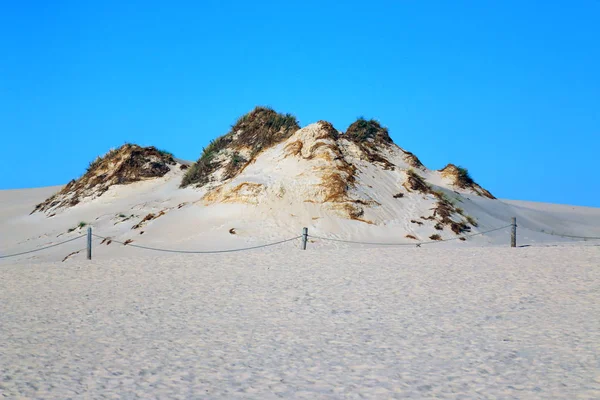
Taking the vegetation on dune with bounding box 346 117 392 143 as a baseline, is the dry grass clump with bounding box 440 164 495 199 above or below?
below

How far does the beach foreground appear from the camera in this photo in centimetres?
706

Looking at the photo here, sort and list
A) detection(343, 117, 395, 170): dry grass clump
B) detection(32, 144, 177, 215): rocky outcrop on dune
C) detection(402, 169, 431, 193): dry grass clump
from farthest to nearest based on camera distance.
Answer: detection(32, 144, 177, 215): rocky outcrop on dune
detection(343, 117, 395, 170): dry grass clump
detection(402, 169, 431, 193): dry grass clump

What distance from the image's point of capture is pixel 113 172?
37656 mm

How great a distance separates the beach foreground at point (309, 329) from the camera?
23.2 feet

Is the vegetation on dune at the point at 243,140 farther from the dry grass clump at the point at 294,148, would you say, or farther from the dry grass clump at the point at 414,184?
the dry grass clump at the point at 414,184

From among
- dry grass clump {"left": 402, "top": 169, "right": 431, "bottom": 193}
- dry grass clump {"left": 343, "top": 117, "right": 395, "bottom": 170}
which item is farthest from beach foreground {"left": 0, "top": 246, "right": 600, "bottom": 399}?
dry grass clump {"left": 343, "top": 117, "right": 395, "bottom": 170}

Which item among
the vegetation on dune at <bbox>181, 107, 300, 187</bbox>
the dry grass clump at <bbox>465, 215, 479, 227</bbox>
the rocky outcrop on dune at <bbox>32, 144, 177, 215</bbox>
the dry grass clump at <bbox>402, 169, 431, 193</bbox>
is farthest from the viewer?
the rocky outcrop on dune at <bbox>32, 144, 177, 215</bbox>

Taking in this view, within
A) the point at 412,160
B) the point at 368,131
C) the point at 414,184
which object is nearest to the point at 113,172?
the point at 368,131

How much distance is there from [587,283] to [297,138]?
703 inches

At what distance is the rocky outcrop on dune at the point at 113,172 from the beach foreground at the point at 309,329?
751 inches

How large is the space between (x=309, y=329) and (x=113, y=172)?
2983 centimetres

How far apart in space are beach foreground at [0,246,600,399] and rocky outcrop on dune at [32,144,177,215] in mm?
19066

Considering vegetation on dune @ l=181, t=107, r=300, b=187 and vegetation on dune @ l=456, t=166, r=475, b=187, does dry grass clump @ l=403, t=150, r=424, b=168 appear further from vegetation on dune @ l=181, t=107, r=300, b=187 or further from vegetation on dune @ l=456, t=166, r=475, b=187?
vegetation on dune @ l=181, t=107, r=300, b=187

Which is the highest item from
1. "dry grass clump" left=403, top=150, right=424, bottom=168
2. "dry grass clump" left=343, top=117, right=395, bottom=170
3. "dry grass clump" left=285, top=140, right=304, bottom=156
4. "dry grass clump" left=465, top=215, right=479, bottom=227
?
"dry grass clump" left=343, top=117, right=395, bottom=170
